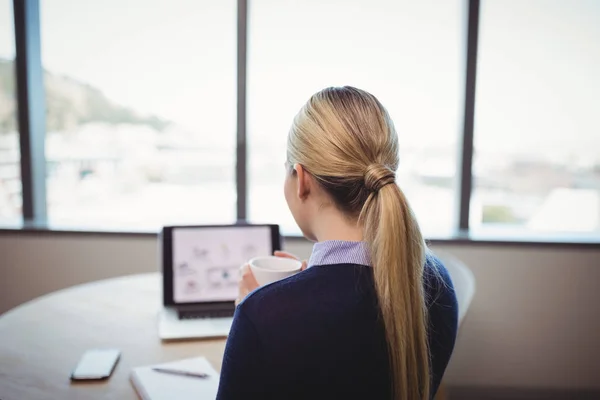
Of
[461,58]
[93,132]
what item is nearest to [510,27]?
[461,58]

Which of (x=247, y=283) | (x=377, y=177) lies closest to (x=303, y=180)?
(x=377, y=177)

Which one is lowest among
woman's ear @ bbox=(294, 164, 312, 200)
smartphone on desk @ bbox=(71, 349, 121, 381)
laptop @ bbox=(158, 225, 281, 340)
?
smartphone on desk @ bbox=(71, 349, 121, 381)

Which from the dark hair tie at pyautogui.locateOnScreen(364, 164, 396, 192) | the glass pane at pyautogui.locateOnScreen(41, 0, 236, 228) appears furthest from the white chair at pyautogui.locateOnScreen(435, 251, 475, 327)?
the glass pane at pyautogui.locateOnScreen(41, 0, 236, 228)

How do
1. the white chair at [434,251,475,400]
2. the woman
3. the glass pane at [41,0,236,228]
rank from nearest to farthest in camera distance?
1. the woman
2. the white chair at [434,251,475,400]
3. the glass pane at [41,0,236,228]

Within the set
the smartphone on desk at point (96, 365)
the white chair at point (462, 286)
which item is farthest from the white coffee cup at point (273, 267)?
the white chair at point (462, 286)

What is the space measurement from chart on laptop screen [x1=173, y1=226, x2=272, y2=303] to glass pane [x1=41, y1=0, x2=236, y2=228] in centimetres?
109

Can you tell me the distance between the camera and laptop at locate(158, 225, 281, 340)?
1415 mm

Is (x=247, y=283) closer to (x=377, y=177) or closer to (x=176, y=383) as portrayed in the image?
(x=176, y=383)

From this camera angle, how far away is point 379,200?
742 mm

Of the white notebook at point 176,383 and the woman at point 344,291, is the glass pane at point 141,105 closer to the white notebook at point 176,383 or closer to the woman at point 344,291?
the white notebook at point 176,383

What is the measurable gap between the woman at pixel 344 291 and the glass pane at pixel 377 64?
1713 millimetres

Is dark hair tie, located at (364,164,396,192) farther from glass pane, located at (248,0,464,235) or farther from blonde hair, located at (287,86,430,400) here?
glass pane, located at (248,0,464,235)

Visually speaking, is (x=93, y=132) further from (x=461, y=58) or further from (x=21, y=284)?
(x=461, y=58)

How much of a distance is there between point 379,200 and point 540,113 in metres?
2.05
